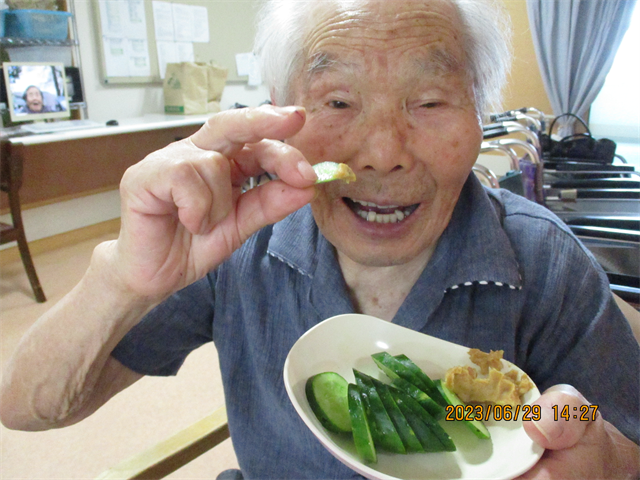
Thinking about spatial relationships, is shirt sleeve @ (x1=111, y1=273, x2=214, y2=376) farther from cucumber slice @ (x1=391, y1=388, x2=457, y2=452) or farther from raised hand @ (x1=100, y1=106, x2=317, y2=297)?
cucumber slice @ (x1=391, y1=388, x2=457, y2=452)

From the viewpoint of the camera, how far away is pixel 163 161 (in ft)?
2.19

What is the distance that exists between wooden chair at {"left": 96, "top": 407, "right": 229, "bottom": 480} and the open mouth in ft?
1.94

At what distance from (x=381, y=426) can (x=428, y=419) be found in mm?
74

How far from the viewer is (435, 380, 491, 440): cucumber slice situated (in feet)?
2.22

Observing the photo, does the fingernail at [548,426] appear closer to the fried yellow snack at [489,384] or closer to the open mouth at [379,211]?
the fried yellow snack at [489,384]

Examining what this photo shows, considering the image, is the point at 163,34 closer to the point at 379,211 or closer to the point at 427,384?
the point at 379,211

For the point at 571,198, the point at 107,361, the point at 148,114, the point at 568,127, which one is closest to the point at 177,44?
the point at 148,114

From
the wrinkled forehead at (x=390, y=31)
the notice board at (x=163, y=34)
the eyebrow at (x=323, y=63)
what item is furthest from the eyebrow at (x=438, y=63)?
the notice board at (x=163, y=34)

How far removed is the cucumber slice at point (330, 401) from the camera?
2.18 ft

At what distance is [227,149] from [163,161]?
0.10 m

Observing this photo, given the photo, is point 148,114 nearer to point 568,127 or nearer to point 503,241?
point 568,127

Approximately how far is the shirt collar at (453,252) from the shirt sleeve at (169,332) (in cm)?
21

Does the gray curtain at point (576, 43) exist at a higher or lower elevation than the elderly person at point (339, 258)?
higher
